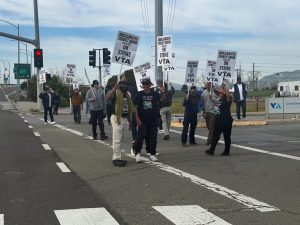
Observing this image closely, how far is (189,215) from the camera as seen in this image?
6.47m

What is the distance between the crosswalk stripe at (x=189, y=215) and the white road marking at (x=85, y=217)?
28.1 inches

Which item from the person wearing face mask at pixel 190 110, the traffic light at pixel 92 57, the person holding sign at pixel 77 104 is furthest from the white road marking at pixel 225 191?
the traffic light at pixel 92 57

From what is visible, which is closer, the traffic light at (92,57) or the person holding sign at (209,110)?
the person holding sign at (209,110)

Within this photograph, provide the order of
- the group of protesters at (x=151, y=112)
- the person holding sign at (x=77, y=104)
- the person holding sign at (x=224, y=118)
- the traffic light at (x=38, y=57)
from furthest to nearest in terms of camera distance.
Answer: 1. the traffic light at (x=38, y=57)
2. the person holding sign at (x=77, y=104)
3. the person holding sign at (x=224, y=118)
4. the group of protesters at (x=151, y=112)

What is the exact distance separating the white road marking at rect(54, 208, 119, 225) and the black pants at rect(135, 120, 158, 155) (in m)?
4.22

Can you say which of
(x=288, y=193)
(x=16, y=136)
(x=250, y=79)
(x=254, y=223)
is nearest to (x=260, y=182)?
(x=288, y=193)

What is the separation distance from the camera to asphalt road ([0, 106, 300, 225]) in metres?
6.54

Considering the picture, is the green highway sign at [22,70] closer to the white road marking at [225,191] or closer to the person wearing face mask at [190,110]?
the person wearing face mask at [190,110]

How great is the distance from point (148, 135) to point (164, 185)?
9.38ft

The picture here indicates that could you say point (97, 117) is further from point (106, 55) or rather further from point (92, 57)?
point (92, 57)

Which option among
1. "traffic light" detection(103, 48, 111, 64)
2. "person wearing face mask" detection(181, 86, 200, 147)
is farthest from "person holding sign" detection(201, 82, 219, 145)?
"traffic light" detection(103, 48, 111, 64)

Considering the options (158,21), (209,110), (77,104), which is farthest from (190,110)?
(77,104)

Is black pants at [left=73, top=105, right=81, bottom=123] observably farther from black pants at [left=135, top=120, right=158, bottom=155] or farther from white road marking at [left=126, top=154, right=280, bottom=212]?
white road marking at [left=126, top=154, right=280, bottom=212]

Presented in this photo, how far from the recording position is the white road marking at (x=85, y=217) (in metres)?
6.18
